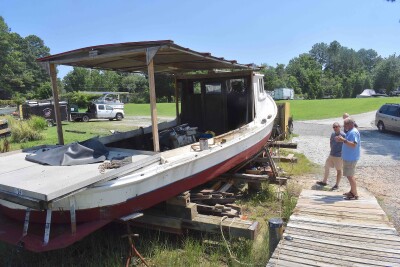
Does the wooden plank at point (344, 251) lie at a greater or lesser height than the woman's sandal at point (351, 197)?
lesser

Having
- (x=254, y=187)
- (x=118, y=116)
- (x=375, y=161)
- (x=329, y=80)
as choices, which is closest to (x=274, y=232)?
(x=254, y=187)

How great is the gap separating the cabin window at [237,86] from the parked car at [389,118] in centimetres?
1158

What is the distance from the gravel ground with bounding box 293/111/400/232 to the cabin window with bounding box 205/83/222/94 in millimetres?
3582

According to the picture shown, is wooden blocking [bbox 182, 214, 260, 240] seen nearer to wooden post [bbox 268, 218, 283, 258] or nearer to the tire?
wooden post [bbox 268, 218, 283, 258]

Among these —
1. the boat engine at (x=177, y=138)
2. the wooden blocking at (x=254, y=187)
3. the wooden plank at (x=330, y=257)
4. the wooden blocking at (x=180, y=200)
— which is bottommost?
the wooden blocking at (x=254, y=187)

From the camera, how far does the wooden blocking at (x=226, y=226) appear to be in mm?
4586

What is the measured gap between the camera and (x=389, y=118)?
16.9 metres

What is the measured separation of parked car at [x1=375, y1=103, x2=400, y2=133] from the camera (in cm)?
1645

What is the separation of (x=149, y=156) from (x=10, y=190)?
1.85 meters

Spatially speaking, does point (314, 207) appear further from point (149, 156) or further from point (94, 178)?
point (94, 178)

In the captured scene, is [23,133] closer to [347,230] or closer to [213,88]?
[213,88]

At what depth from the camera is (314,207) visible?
5.39 meters

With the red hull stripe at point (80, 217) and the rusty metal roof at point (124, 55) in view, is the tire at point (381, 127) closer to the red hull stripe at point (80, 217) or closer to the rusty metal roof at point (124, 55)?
the rusty metal roof at point (124, 55)

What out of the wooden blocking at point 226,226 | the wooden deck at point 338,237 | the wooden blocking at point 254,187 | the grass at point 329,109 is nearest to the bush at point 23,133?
the wooden blocking at point 254,187
